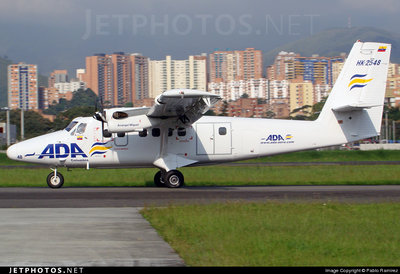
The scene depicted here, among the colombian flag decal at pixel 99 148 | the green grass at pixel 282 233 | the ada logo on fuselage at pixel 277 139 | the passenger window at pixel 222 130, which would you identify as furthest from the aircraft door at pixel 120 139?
the green grass at pixel 282 233

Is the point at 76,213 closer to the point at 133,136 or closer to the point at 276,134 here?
the point at 133,136

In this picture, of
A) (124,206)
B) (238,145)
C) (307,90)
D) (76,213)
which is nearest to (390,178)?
(238,145)

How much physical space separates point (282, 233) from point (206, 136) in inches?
409

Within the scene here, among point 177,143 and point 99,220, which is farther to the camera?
point 177,143

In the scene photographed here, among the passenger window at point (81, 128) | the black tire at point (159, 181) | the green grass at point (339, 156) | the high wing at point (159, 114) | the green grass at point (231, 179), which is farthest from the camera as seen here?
the green grass at point (339, 156)

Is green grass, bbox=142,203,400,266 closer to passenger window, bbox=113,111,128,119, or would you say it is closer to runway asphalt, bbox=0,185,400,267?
runway asphalt, bbox=0,185,400,267

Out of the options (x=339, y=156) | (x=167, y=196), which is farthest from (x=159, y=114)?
(x=339, y=156)

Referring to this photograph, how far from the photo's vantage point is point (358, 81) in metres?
20.8

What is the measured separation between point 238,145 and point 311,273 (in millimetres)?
13558

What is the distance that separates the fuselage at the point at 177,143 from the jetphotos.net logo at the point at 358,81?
6.63 feet

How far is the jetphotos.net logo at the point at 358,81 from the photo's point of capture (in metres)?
20.7

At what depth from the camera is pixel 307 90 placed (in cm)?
18125

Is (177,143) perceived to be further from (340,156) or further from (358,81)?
(340,156)

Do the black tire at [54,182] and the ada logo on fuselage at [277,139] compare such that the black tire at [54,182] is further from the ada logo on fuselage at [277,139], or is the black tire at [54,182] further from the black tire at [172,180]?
the ada logo on fuselage at [277,139]
